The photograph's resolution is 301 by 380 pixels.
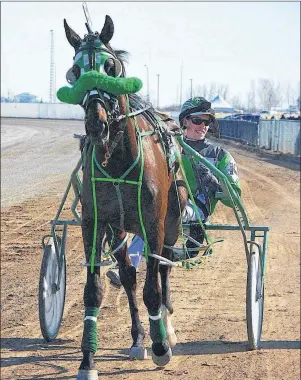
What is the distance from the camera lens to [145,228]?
16.5ft

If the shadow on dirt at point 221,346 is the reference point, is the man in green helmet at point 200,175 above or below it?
above

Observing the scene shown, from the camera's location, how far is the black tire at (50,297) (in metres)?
6.34

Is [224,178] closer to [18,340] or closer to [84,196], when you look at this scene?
[84,196]

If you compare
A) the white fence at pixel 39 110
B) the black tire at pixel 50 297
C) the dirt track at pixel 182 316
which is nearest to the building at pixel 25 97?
the white fence at pixel 39 110

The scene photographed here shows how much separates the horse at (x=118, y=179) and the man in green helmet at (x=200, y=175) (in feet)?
3.47

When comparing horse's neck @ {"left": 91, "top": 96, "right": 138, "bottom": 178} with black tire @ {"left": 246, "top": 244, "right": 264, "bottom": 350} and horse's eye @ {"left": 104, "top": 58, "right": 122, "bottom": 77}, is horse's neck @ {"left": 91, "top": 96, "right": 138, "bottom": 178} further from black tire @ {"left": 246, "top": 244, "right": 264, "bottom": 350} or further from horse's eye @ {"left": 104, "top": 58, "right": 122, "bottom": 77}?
black tire @ {"left": 246, "top": 244, "right": 264, "bottom": 350}

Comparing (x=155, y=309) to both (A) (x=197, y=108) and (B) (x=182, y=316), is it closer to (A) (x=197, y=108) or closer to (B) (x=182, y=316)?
(A) (x=197, y=108)

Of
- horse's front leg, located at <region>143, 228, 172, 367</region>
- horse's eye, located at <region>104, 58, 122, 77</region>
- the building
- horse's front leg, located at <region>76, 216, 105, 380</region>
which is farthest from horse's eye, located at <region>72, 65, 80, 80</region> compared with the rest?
the building

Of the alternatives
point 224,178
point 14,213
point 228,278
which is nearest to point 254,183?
point 14,213

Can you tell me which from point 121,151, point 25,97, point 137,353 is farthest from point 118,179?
point 25,97

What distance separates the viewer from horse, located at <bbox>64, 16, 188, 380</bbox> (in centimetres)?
469

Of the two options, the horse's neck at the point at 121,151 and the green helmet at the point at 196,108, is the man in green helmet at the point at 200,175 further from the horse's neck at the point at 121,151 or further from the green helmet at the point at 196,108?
the horse's neck at the point at 121,151

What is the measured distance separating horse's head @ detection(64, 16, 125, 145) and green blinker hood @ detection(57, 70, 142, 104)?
1.2 inches

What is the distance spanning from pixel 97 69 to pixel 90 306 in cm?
154
